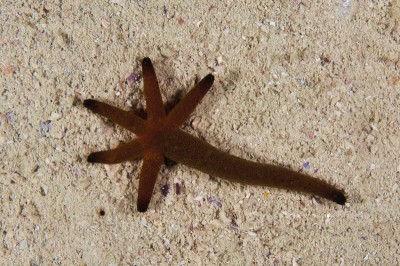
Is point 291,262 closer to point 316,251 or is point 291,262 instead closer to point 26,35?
point 316,251

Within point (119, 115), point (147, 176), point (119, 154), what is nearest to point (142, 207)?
point (147, 176)

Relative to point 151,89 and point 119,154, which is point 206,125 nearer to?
point 151,89

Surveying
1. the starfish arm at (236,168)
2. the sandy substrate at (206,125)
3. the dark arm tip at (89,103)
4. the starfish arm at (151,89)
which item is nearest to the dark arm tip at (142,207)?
the sandy substrate at (206,125)

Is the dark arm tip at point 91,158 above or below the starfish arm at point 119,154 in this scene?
below

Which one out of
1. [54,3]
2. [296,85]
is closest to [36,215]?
[54,3]

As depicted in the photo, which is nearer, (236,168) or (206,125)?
(236,168)

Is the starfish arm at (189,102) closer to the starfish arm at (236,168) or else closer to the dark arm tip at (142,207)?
the starfish arm at (236,168)

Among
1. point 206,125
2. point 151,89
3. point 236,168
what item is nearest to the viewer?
point 151,89
